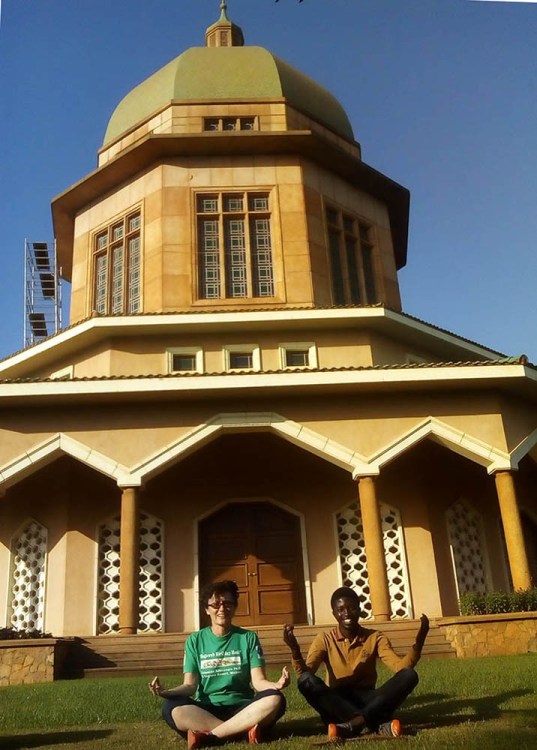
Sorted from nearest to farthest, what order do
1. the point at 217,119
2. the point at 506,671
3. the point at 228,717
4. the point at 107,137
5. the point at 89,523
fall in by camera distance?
the point at 228,717 < the point at 506,671 < the point at 89,523 < the point at 217,119 < the point at 107,137

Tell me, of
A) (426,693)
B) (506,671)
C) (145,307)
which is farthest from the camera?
(145,307)

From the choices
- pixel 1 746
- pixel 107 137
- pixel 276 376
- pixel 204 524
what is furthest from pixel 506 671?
pixel 107 137

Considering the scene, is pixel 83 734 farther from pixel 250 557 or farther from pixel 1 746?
pixel 250 557

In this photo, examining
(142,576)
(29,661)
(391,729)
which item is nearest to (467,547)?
(142,576)

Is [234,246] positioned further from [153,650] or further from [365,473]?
[153,650]

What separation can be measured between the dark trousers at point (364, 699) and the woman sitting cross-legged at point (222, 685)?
10.9 inches

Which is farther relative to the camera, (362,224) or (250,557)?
(362,224)

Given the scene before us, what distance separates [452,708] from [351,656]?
1478mm

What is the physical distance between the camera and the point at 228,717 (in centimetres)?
516

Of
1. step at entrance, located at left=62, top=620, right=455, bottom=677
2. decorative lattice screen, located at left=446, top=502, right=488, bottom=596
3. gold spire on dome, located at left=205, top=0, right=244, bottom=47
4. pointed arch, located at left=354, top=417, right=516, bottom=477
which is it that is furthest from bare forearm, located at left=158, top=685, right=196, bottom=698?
gold spire on dome, located at left=205, top=0, right=244, bottom=47

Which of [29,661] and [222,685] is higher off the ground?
[29,661]

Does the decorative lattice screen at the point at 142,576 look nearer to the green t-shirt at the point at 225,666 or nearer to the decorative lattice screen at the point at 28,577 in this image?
the decorative lattice screen at the point at 28,577

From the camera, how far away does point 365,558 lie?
595 inches

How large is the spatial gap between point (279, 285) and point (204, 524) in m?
5.57
